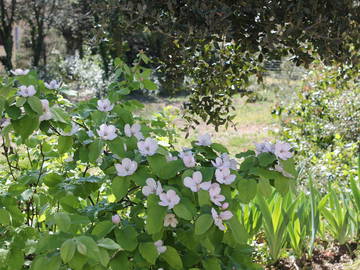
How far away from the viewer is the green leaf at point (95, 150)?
1577 millimetres

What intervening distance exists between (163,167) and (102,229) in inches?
10.1

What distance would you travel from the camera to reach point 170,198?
56.2 inches

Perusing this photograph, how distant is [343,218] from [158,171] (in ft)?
6.66

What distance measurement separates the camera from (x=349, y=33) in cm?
221

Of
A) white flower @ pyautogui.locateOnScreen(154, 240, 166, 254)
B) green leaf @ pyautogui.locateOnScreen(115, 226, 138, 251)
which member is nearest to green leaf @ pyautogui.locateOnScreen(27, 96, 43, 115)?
green leaf @ pyautogui.locateOnScreen(115, 226, 138, 251)

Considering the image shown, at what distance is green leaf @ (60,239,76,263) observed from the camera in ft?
3.95

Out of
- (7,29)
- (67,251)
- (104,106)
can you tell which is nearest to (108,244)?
(67,251)

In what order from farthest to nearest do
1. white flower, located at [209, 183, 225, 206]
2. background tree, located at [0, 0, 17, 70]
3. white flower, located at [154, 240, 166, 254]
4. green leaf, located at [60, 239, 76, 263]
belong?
1. background tree, located at [0, 0, 17, 70]
2. white flower, located at [154, 240, 166, 254]
3. white flower, located at [209, 183, 225, 206]
4. green leaf, located at [60, 239, 76, 263]

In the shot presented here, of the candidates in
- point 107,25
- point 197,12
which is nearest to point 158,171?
point 197,12

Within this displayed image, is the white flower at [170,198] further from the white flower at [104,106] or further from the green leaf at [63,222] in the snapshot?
the white flower at [104,106]

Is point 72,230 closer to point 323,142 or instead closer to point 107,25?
point 107,25

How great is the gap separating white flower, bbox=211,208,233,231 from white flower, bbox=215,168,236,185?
0.32 ft

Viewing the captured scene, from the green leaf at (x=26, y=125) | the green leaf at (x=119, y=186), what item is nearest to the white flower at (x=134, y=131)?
the green leaf at (x=119, y=186)

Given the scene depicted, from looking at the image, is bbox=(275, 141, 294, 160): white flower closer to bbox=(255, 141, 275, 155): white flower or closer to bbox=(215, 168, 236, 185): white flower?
bbox=(255, 141, 275, 155): white flower
